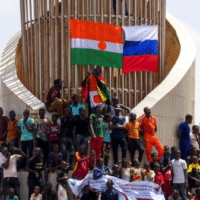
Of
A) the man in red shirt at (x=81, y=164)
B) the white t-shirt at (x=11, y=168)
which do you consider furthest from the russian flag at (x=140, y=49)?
the white t-shirt at (x=11, y=168)

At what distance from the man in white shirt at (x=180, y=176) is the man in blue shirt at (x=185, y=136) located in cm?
108

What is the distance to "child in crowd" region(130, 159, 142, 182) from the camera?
2105 cm

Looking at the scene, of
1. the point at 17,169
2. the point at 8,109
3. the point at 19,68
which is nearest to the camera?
the point at 17,169

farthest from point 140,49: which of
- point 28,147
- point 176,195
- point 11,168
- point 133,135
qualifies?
point 11,168

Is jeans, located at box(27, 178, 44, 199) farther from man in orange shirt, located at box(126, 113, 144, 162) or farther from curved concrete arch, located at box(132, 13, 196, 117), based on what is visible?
curved concrete arch, located at box(132, 13, 196, 117)

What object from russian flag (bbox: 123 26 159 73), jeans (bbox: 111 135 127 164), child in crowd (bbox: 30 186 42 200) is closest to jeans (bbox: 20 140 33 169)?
child in crowd (bbox: 30 186 42 200)

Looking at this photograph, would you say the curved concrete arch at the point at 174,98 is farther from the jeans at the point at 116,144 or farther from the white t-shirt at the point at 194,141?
the jeans at the point at 116,144

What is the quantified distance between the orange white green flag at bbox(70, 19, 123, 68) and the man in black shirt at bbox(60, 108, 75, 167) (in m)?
2.72

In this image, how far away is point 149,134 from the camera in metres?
22.3

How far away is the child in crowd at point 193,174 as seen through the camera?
2202 cm

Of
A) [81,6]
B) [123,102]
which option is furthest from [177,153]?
[81,6]

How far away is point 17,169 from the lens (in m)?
21.6

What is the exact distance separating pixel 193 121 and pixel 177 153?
→ 3.43m

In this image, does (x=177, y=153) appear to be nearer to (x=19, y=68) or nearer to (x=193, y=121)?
(x=193, y=121)
